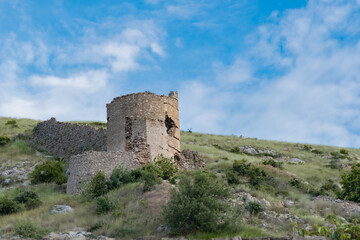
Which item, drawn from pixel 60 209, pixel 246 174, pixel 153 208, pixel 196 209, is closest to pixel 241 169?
pixel 246 174

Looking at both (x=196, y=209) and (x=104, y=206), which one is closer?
(x=196, y=209)

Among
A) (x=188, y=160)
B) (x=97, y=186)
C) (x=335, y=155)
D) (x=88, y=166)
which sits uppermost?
→ (x=335, y=155)

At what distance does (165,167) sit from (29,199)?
624 cm

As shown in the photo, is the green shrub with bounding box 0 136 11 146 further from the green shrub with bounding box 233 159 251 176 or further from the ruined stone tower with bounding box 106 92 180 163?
the green shrub with bounding box 233 159 251 176

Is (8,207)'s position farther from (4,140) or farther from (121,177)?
(4,140)

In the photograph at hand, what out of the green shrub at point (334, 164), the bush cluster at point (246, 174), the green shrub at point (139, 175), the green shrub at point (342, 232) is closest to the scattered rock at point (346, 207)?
the bush cluster at point (246, 174)

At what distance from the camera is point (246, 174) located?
23.4 meters

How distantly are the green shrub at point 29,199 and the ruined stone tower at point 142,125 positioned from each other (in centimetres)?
497

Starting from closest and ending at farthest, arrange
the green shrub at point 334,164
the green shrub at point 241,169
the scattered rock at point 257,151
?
the green shrub at point 241,169 < the green shrub at point 334,164 < the scattered rock at point 257,151

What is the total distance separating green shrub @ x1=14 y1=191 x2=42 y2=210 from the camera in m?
17.7

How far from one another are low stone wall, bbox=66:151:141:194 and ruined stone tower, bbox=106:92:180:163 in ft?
4.45

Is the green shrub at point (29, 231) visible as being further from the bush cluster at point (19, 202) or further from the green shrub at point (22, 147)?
the green shrub at point (22, 147)

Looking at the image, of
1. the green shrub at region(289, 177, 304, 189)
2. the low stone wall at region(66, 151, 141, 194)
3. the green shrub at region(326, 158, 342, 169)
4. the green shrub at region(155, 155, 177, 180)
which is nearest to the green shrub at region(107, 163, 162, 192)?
the green shrub at region(155, 155, 177, 180)

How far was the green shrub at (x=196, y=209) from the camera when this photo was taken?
12.9 meters
